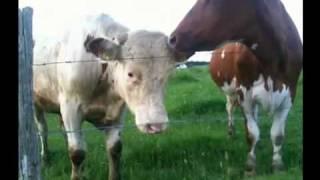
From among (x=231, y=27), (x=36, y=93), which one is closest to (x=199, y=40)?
(x=231, y=27)

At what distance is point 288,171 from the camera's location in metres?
6.08

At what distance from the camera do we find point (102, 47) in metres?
5.63

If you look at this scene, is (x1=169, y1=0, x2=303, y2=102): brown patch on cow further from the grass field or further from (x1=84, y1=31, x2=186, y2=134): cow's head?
the grass field

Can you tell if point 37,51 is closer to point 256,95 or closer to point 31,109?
point 256,95

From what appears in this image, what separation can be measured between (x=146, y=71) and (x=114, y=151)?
1033mm

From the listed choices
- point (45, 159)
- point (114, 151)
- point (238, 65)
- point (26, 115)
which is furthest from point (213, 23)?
point (26, 115)

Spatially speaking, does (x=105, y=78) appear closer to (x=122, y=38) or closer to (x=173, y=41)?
(x=122, y=38)

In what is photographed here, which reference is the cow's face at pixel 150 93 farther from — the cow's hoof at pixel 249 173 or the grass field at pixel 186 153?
the cow's hoof at pixel 249 173

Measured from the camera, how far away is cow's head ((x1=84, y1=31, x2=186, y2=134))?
5324 mm

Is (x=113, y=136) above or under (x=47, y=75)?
under

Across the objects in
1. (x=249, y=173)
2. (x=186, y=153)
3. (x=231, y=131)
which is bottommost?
(x=249, y=173)

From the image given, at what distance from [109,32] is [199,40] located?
2.44 ft

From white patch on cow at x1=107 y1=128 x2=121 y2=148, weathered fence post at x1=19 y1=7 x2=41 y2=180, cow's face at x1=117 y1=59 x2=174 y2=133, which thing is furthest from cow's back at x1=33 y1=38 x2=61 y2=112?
weathered fence post at x1=19 y1=7 x2=41 y2=180

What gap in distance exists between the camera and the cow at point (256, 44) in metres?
6.22
